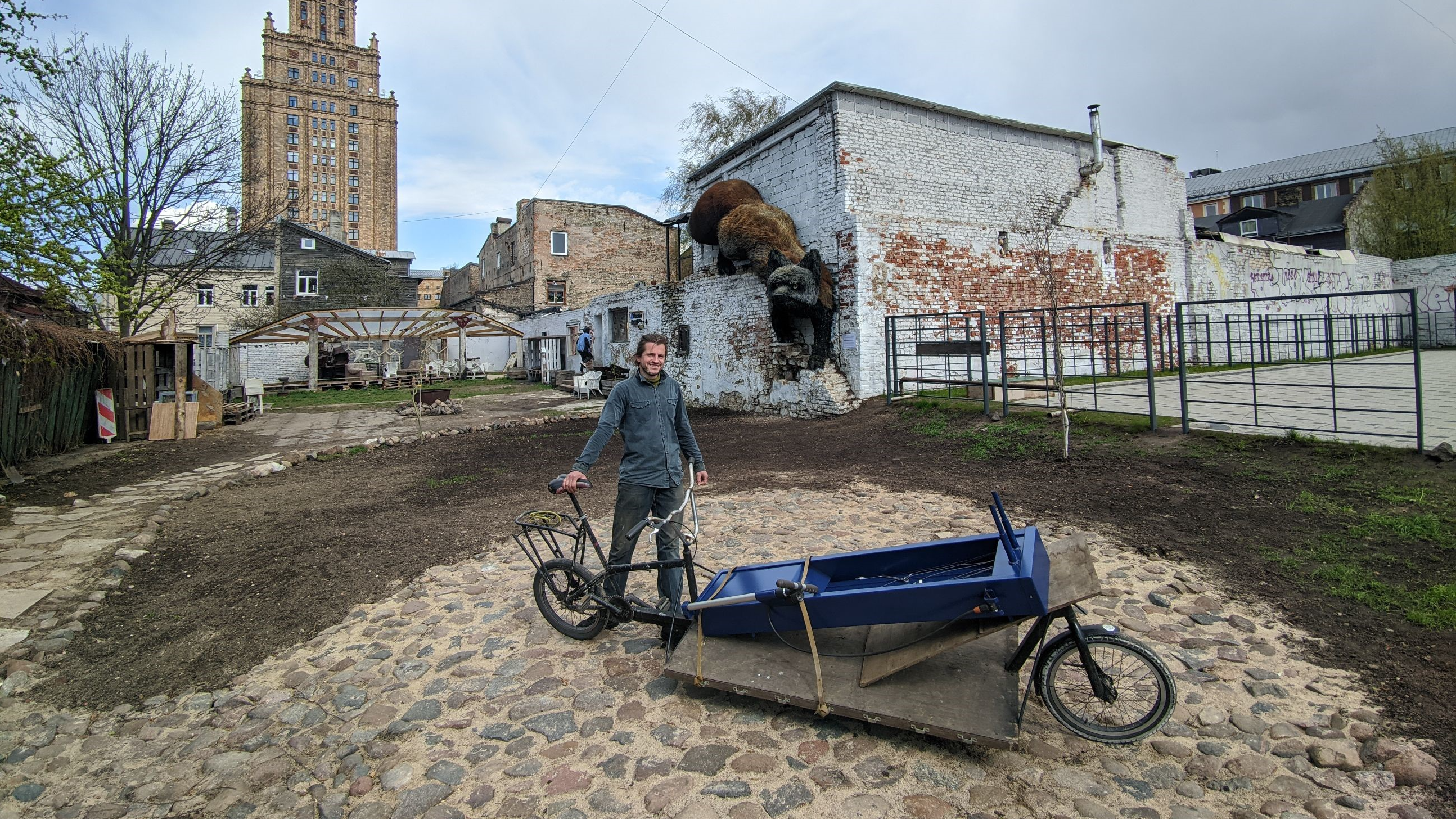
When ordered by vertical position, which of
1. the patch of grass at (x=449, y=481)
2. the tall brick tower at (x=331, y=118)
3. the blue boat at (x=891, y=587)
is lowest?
the blue boat at (x=891, y=587)

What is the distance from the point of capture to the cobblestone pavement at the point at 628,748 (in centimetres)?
248

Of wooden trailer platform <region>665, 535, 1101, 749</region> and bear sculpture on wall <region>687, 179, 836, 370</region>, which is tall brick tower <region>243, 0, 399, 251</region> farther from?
wooden trailer platform <region>665, 535, 1101, 749</region>

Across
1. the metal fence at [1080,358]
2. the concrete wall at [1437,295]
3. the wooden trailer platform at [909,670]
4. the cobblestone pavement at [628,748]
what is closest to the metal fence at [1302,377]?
the metal fence at [1080,358]

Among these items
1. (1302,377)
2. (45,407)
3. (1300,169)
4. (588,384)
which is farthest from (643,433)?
(1300,169)

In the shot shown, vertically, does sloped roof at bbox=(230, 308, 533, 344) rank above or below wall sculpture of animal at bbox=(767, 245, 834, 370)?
above

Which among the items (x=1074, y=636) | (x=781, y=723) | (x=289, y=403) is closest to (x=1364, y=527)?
(x=1074, y=636)

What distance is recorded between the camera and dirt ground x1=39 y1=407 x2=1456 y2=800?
11.8 feet

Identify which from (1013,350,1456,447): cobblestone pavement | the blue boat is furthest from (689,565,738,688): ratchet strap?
(1013,350,1456,447): cobblestone pavement

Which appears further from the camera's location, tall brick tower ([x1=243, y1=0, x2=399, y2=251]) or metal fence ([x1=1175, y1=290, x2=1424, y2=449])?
tall brick tower ([x1=243, y1=0, x2=399, y2=251])

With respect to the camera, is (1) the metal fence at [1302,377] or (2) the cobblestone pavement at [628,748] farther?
(1) the metal fence at [1302,377]

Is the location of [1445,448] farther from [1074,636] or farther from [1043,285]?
[1043,285]

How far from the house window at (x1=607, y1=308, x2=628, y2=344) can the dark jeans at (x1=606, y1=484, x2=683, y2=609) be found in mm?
16998

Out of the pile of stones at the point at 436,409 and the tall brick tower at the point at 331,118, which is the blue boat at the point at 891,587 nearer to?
the pile of stones at the point at 436,409

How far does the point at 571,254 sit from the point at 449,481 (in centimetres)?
2481
